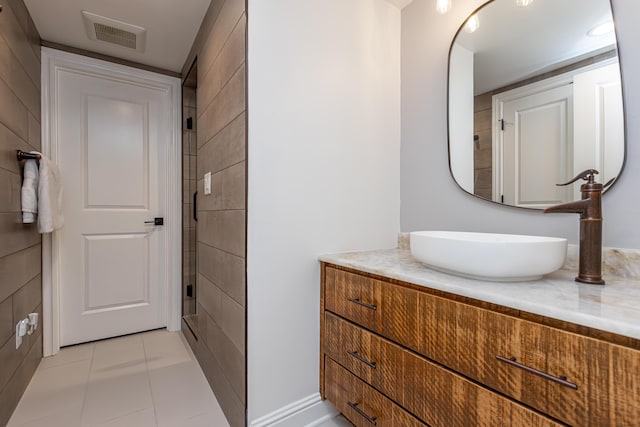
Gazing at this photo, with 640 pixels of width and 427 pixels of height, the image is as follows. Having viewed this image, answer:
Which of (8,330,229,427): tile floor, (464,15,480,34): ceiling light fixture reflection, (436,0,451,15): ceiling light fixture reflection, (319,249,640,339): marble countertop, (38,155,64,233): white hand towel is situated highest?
(436,0,451,15): ceiling light fixture reflection

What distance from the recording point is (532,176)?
49.6 inches

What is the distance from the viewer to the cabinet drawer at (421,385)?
2.53ft

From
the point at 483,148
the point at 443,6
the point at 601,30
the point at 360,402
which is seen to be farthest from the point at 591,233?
the point at 443,6

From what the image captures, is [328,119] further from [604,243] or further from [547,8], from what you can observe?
[604,243]

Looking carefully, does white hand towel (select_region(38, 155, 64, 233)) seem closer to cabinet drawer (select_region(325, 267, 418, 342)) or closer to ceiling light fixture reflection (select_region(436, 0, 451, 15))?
cabinet drawer (select_region(325, 267, 418, 342))

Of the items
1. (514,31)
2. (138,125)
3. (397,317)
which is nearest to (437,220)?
(397,317)

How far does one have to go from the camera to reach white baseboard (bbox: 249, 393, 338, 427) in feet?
4.26

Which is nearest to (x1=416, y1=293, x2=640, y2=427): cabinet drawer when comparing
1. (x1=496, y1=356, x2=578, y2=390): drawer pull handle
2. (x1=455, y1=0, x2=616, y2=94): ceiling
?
(x1=496, y1=356, x2=578, y2=390): drawer pull handle

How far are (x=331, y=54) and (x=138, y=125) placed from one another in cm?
178

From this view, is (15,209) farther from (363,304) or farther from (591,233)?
(591,233)

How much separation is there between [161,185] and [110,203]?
0.38m

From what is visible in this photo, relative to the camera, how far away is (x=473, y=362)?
82cm

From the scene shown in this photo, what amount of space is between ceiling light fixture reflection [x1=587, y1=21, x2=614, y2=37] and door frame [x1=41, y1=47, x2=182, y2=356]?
102 inches

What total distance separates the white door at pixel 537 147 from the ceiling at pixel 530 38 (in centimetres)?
12
